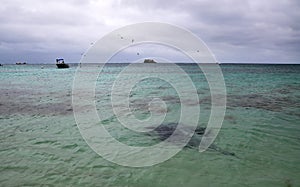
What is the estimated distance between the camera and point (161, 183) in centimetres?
532

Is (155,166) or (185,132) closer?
(155,166)

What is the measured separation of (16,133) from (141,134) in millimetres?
4711

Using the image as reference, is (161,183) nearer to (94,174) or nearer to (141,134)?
(94,174)

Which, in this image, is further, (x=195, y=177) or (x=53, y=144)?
(x=53, y=144)

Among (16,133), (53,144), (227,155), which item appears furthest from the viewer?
(16,133)

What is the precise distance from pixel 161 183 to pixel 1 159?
4.50 metres

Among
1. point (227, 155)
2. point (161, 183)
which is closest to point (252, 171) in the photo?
point (227, 155)

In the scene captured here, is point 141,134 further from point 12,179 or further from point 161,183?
point 12,179

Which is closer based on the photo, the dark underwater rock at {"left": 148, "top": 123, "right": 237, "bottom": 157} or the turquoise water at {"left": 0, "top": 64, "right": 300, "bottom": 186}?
the turquoise water at {"left": 0, "top": 64, "right": 300, "bottom": 186}

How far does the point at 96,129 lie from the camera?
32.5ft

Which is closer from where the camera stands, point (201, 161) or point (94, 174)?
point (94, 174)

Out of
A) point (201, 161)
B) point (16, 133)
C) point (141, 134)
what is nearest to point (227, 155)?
point (201, 161)

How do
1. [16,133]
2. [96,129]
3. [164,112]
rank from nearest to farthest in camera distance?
[16,133], [96,129], [164,112]

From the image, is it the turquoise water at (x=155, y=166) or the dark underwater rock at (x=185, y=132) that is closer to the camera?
the turquoise water at (x=155, y=166)
